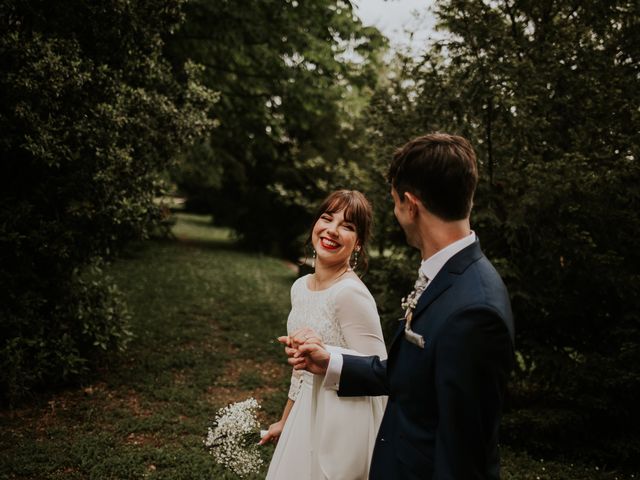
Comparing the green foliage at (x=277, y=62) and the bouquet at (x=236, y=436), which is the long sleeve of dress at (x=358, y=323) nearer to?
the bouquet at (x=236, y=436)

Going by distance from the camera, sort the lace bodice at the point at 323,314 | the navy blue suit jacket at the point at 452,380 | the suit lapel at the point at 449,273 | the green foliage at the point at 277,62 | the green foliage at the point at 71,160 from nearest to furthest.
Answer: the navy blue suit jacket at the point at 452,380 → the suit lapel at the point at 449,273 → the lace bodice at the point at 323,314 → the green foliage at the point at 71,160 → the green foliage at the point at 277,62

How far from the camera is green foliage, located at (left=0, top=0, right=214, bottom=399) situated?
524 cm

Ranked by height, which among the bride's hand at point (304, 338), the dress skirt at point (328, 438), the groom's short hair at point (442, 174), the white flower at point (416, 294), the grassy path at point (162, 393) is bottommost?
the grassy path at point (162, 393)

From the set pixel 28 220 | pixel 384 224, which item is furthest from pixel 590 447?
pixel 28 220

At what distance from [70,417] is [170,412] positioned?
1075mm

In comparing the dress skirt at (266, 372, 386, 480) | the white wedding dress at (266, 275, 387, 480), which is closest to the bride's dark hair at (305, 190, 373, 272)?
the white wedding dress at (266, 275, 387, 480)

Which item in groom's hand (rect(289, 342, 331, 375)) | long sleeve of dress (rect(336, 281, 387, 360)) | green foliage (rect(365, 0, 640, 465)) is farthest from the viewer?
green foliage (rect(365, 0, 640, 465))

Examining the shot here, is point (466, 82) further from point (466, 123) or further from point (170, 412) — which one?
point (170, 412)

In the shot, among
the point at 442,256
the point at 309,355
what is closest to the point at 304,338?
the point at 309,355

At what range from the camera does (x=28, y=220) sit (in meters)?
5.64

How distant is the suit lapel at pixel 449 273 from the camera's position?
1.61 m

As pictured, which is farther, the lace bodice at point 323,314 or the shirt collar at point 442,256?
the lace bodice at point 323,314

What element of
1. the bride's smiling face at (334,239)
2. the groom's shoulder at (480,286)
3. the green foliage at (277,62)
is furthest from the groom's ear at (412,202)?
the green foliage at (277,62)

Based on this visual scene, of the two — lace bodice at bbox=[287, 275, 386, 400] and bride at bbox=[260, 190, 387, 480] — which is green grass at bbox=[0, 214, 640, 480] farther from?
lace bodice at bbox=[287, 275, 386, 400]
